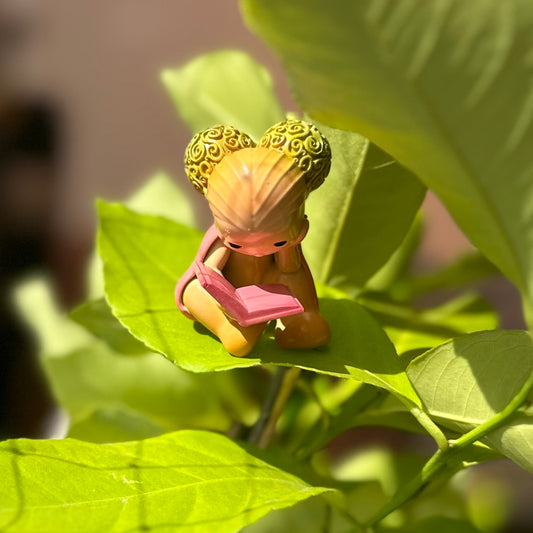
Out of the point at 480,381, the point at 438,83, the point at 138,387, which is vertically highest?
the point at 438,83

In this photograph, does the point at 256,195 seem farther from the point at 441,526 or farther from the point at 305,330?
the point at 441,526

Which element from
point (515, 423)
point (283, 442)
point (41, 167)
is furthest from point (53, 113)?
point (515, 423)

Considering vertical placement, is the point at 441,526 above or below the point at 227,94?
below

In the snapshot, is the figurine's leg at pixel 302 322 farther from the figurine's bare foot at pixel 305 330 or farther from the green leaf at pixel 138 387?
the green leaf at pixel 138 387

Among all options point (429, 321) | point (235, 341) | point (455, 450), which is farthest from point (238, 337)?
point (429, 321)

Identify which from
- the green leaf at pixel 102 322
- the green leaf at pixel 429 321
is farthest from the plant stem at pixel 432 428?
the green leaf at pixel 102 322

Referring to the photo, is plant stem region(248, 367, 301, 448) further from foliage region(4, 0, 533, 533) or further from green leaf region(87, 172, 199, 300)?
green leaf region(87, 172, 199, 300)

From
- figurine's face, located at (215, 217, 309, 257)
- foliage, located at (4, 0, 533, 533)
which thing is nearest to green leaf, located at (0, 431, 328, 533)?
foliage, located at (4, 0, 533, 533)
